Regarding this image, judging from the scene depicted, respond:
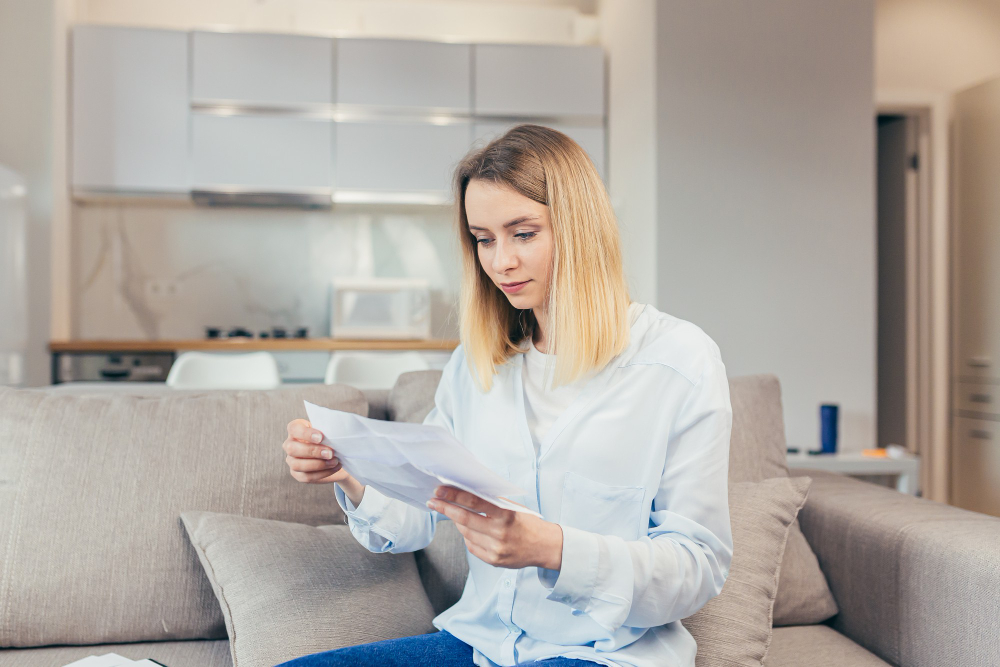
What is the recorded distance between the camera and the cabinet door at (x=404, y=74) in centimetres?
421

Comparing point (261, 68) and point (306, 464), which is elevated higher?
point (261, 68)

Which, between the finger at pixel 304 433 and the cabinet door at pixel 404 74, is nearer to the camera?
the finger at pixel 304 433

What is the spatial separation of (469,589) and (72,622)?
2.22ft

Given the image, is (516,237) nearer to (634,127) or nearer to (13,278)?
(634,127)

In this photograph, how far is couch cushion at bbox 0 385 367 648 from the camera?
127cm

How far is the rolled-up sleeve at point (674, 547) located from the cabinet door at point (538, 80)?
353cm

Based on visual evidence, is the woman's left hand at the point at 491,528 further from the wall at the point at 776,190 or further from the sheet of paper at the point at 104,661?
the wall at the point at 776,190

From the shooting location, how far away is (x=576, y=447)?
3.41ft

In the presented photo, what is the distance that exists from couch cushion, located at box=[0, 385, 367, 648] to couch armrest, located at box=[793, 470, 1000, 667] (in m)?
0.97

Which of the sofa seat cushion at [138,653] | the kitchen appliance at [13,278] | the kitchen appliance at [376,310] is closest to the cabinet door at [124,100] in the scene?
the kitchen appliance at [13,278]

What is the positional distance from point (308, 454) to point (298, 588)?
293 mm

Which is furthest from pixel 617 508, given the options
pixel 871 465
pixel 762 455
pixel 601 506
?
pixel 871 465

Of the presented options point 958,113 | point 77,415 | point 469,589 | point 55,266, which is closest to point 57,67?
point 55,266

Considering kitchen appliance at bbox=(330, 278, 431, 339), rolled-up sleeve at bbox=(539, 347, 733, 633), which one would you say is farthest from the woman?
kitchen appliance at bbox=(330, 278, 431, 339)
